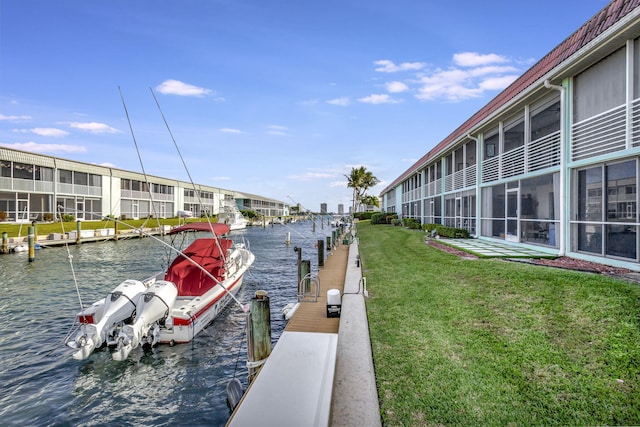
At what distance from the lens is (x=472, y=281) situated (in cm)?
984

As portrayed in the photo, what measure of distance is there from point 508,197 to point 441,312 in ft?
32.2

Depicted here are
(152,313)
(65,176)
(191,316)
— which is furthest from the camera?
(65,176)

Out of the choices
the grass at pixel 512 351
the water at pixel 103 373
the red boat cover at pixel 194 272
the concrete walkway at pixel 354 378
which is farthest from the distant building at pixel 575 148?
the red boat cover at pixel 194 272

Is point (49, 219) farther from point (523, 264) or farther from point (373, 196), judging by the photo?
point (373, 196)

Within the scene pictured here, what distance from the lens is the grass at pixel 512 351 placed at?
177 inches

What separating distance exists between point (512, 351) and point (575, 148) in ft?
26.9

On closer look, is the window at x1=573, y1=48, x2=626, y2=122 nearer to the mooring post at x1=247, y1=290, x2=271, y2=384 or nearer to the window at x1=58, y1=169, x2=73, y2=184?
the mooring post at x1=247, y1=290, x2=271, y2=384

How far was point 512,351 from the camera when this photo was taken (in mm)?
5996

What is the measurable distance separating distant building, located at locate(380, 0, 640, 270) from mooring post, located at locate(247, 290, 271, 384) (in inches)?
370

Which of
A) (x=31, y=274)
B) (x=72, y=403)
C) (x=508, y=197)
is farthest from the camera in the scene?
(x=31, y=274)

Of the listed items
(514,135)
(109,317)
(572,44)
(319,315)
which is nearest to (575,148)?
(572,44)

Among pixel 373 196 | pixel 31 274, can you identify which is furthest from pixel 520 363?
pixel 373 196

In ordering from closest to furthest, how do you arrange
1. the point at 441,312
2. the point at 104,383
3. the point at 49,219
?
the point at 104,383, the point at 441,312, the point at 49,219

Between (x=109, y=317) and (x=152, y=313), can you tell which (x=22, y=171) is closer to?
(x=109, y=317)
